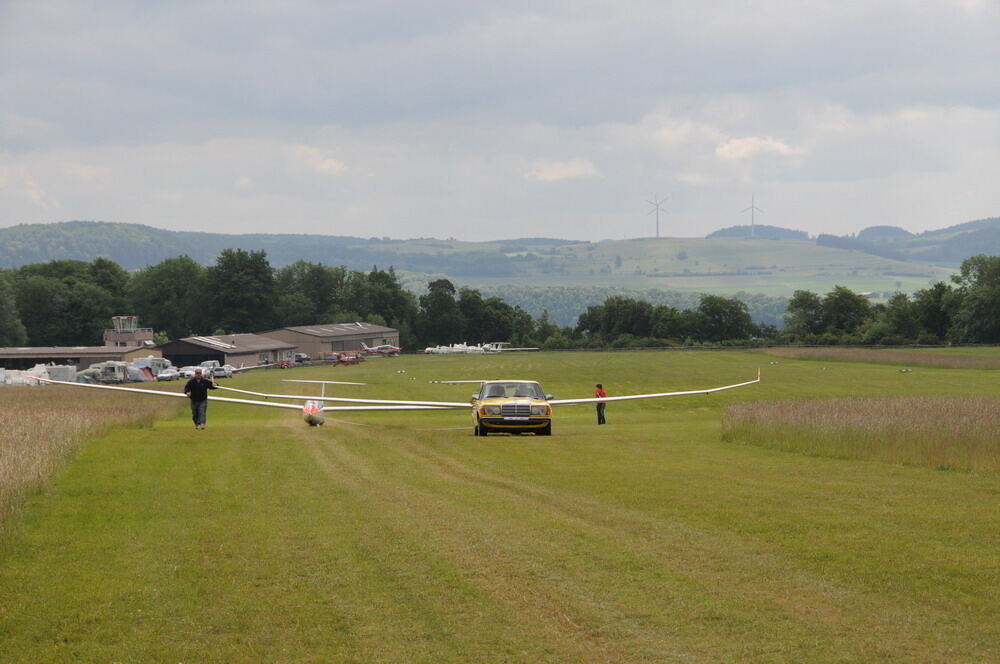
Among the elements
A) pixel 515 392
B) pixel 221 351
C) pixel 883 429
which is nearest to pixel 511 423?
pixel 515 392

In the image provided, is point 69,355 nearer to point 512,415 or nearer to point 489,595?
point 512,415

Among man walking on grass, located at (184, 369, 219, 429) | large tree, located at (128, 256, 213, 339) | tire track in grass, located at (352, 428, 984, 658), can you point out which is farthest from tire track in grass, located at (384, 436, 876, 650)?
large tree, located at (128, 256, 213, 339)

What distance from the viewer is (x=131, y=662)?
8766 millimetres

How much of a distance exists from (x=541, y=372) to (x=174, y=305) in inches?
4600

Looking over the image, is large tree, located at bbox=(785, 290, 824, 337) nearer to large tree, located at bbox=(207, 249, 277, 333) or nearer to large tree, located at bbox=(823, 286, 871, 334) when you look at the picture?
large tree, located at bbox=(823, 286, 871, 334)

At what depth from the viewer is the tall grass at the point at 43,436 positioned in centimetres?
1611

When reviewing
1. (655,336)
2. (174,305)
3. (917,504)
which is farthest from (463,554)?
(174,305)

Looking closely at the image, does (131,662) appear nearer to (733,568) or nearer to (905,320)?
(733,568)

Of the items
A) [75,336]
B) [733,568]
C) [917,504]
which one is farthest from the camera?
[75,336]

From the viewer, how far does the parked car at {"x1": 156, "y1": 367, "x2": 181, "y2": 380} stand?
102625 mm

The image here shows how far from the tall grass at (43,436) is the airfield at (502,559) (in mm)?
303

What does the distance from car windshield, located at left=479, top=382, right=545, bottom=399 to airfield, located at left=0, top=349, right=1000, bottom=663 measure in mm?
7781

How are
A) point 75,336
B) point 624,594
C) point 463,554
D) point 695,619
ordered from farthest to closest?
point 75,336 < point 463,554 < point 624,594 < point 695,619

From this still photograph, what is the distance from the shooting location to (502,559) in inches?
472
